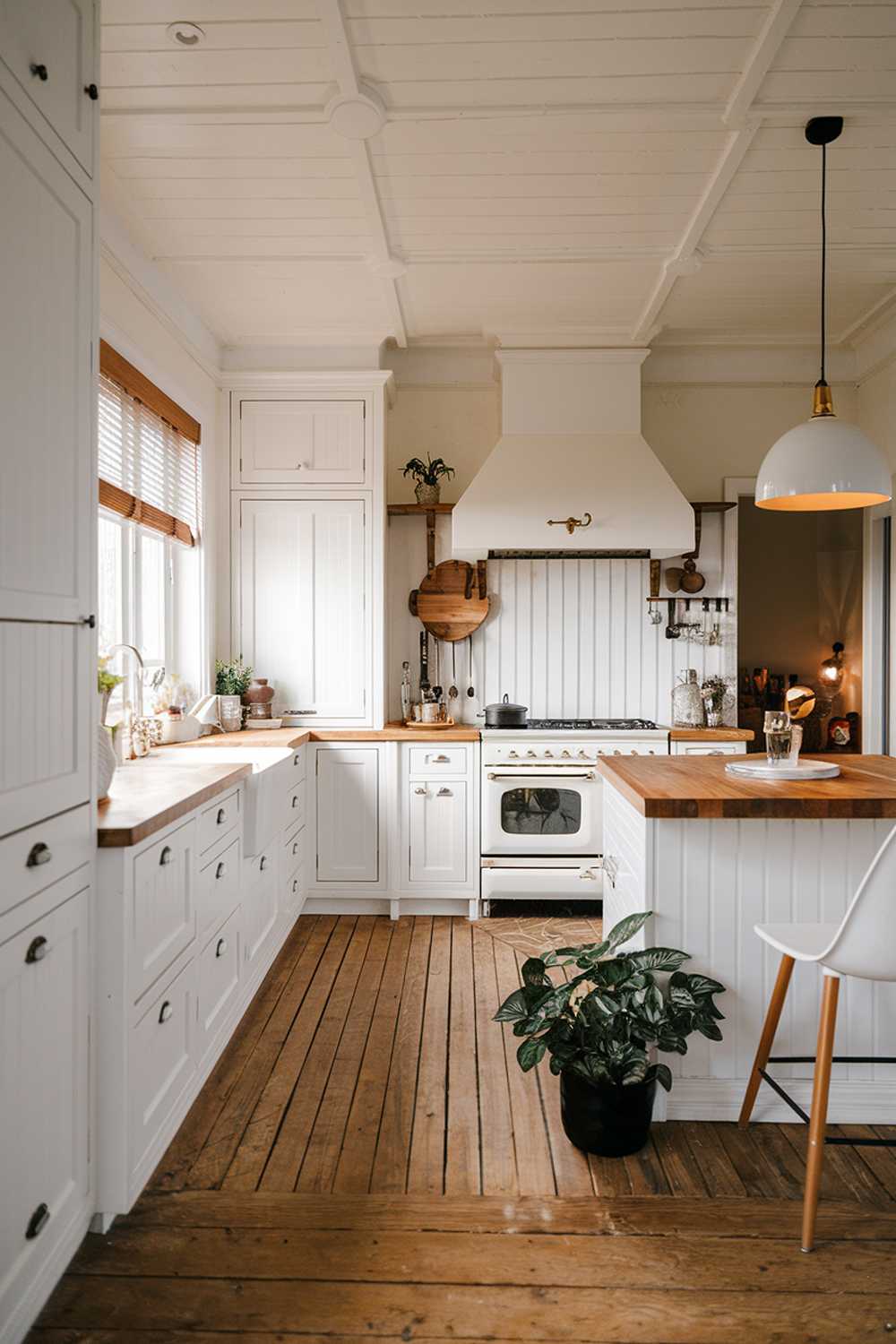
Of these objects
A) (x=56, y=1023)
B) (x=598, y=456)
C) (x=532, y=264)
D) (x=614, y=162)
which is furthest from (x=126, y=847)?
(x=598, y=456)

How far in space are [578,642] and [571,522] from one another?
2.55 feet

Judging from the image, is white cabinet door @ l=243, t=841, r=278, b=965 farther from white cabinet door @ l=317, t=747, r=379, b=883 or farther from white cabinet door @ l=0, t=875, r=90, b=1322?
white cabinet door @ l=0, t=875, r=90, b=1322

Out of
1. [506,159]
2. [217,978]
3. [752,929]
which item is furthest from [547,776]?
[506,159]

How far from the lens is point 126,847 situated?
191 cm

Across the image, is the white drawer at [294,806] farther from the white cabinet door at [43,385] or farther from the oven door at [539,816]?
the white cabinet door at [43,385]

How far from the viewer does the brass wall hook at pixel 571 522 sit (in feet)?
13.9

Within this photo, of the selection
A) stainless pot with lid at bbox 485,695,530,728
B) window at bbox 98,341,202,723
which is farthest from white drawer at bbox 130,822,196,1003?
stainless pot with lid at bbox 485,695,530,728

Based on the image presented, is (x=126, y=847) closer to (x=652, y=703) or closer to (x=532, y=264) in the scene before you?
(x=532, y=264)

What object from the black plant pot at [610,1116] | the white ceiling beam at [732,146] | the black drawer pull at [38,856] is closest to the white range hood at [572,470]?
the white ceiling beam at [732,146]

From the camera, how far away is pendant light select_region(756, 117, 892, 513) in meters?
2.52

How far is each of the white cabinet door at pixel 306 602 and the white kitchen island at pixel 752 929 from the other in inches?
92.6

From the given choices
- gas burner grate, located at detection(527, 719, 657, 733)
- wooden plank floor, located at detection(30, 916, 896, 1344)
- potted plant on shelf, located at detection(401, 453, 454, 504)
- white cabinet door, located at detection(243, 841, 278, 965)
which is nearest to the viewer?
wooden plank floor, located at detection(30, 916, 896, 1344)

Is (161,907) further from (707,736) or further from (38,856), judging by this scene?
(707,736)

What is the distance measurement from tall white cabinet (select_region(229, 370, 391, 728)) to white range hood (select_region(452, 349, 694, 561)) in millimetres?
523
